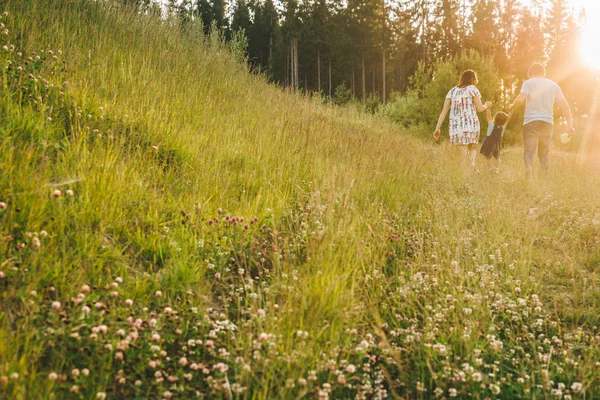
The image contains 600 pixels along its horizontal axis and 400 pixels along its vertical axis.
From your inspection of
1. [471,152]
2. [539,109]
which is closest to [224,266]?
A: [471,152]

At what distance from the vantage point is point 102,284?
2.39 m

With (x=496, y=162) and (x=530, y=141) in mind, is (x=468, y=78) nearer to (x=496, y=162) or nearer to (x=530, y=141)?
(x=530, y=141)

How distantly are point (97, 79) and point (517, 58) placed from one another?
5042 centimetres

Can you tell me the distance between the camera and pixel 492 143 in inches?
409

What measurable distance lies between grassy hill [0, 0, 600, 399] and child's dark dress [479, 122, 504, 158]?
510cm

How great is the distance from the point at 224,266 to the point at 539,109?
823 cm

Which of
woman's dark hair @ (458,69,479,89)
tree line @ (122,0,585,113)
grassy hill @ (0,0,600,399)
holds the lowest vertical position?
grassy hill @ (0,0,600,399)

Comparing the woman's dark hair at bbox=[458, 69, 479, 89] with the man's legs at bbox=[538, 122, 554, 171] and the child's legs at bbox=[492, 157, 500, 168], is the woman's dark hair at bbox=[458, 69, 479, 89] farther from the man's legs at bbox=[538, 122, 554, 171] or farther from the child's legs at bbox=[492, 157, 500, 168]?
the child's legs at bbox=[492, 157, 500, 168]

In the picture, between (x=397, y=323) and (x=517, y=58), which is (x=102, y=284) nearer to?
(x=397, y=323)

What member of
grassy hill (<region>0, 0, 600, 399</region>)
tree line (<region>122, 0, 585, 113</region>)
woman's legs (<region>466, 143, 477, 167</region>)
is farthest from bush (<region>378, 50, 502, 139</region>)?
tree line (<region>122, 0, 585, 113</region>)

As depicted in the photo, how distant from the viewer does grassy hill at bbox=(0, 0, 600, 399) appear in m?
2.01

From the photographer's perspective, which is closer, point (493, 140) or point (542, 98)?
point (542, 98)

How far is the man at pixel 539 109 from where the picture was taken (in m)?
8.41

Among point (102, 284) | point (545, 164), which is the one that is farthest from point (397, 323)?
point (545, 164)
